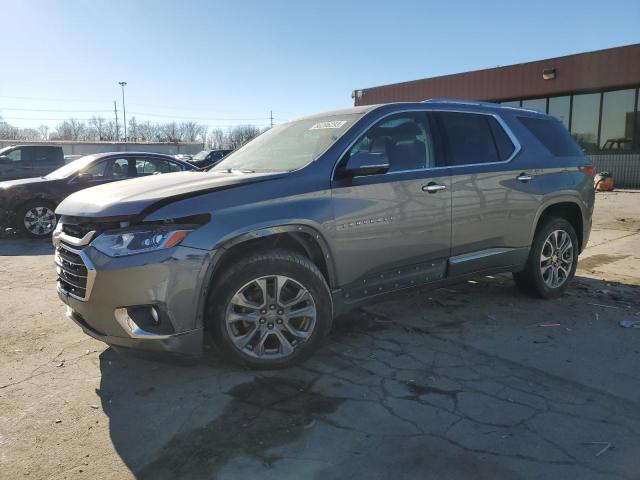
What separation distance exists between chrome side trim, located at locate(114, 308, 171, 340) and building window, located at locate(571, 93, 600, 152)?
21149 millimetres

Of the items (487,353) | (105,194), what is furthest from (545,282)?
(105,194)

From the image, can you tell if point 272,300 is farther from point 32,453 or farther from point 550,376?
point 550,376

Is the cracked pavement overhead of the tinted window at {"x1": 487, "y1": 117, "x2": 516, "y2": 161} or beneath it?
beneath

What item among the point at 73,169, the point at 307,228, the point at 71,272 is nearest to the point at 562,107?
the point at 73,169

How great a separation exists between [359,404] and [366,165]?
1646 mm

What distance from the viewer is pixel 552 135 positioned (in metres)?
5.41

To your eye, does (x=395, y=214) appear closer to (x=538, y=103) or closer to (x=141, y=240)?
(x=141, y=240)

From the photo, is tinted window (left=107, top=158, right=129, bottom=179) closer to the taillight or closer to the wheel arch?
the wheel arch

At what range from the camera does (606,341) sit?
422 centimetres

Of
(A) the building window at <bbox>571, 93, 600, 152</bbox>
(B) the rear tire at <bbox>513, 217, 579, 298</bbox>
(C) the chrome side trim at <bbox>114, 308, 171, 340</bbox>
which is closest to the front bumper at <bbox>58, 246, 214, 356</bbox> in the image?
(C) the chrome side trim at <bbox>114, 308, 171, 340</bbox>

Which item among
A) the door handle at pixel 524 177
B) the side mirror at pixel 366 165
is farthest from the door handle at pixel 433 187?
the door handle at pixel 524 177

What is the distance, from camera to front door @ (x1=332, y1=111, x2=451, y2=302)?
382 centimetres

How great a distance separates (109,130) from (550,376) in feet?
380

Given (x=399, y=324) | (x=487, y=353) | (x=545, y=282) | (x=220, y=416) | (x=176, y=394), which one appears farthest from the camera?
(x=545, y=282)
